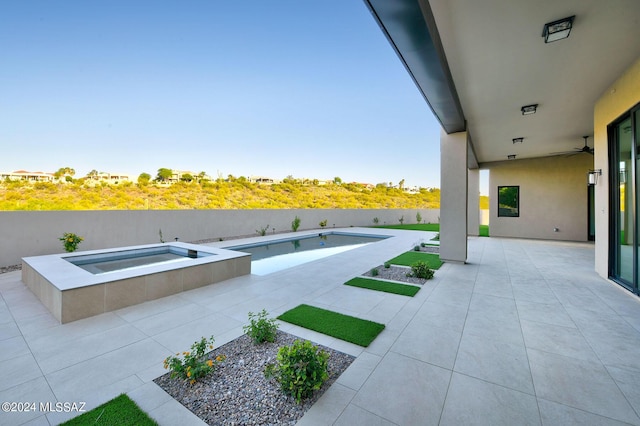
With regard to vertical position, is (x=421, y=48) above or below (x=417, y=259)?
above

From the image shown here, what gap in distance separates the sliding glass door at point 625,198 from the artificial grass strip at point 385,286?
10.3 ft

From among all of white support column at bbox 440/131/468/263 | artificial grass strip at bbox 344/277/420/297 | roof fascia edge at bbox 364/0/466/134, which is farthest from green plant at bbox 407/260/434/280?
roof fascia edge at bbox 364/0/466/134

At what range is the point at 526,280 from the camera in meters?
4.60

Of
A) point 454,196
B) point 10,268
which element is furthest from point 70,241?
point 454,196

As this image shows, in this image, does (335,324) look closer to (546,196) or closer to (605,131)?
(605,131)

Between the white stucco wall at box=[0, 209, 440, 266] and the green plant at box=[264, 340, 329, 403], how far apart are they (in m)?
7.33

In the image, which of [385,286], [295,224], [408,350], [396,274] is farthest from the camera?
[295,224]

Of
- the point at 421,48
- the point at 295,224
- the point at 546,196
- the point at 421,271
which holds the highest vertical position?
the point at 421,48

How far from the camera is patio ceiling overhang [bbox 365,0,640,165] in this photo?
251 cm

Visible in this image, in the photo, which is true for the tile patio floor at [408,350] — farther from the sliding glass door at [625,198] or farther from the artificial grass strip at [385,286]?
the sliding glass door at [625,198]

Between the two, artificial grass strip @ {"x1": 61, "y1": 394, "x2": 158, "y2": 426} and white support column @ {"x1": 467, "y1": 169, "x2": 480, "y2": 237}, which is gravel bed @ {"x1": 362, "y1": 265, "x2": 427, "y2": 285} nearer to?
artificial grass strip @ {"x1": 61, "y1": 394, "x2": 158, "y2": 426}

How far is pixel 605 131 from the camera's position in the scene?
450 centimetres

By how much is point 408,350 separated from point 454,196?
4.55 meters

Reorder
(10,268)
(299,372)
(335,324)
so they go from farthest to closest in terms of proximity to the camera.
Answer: (10,268) → (335,324) → (299,372)
